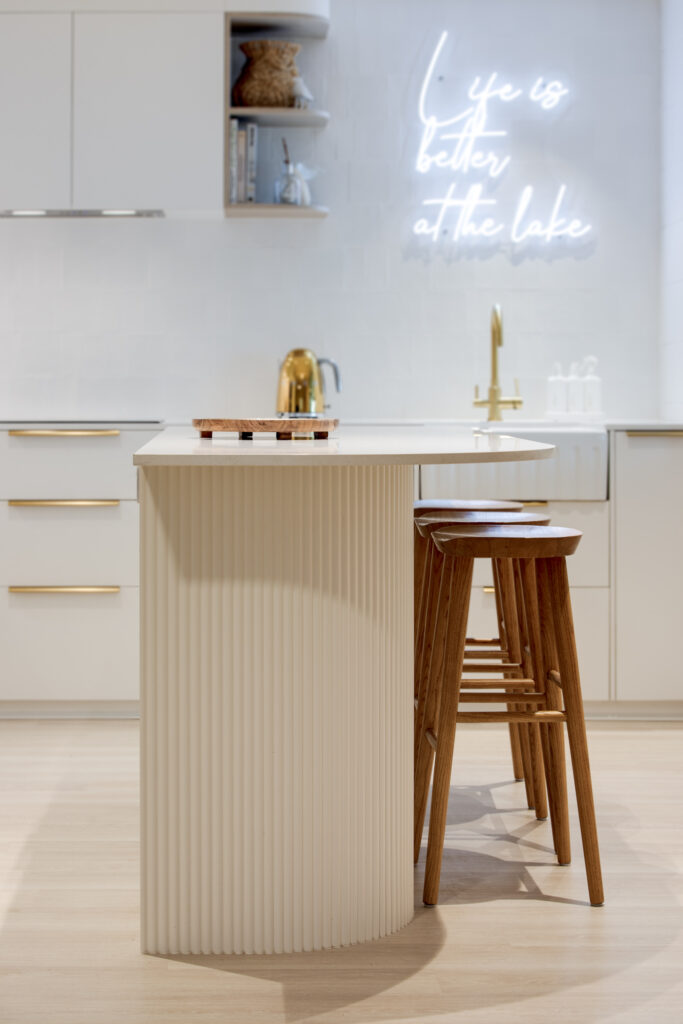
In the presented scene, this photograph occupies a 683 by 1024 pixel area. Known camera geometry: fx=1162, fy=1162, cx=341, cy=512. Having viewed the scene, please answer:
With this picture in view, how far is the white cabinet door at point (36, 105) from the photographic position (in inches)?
153

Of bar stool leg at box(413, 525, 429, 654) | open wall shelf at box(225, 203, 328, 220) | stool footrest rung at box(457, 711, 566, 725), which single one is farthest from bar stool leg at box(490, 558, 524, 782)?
open wall shelf at box(225, 203, 328, 220)

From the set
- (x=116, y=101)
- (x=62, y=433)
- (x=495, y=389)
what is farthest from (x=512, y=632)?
(x=116, y=101)

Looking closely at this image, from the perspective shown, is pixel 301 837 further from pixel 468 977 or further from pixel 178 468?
pixel 178 468

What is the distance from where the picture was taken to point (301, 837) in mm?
2033

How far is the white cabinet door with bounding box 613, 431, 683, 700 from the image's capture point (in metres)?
3.75

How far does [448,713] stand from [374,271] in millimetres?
2460

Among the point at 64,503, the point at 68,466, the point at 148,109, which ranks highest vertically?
the point at 148,109

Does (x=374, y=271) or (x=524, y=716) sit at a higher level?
(x=374, y=271)

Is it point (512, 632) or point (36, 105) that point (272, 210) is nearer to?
point (36, 105)

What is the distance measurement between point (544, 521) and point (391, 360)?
1767 mm

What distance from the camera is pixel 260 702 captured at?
2010 millimetres

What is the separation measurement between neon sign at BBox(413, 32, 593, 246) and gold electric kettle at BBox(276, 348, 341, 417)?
2.25 feet

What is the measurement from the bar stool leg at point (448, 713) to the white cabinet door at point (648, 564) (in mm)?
1619

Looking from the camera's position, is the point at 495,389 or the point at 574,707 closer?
the point at 574,707
